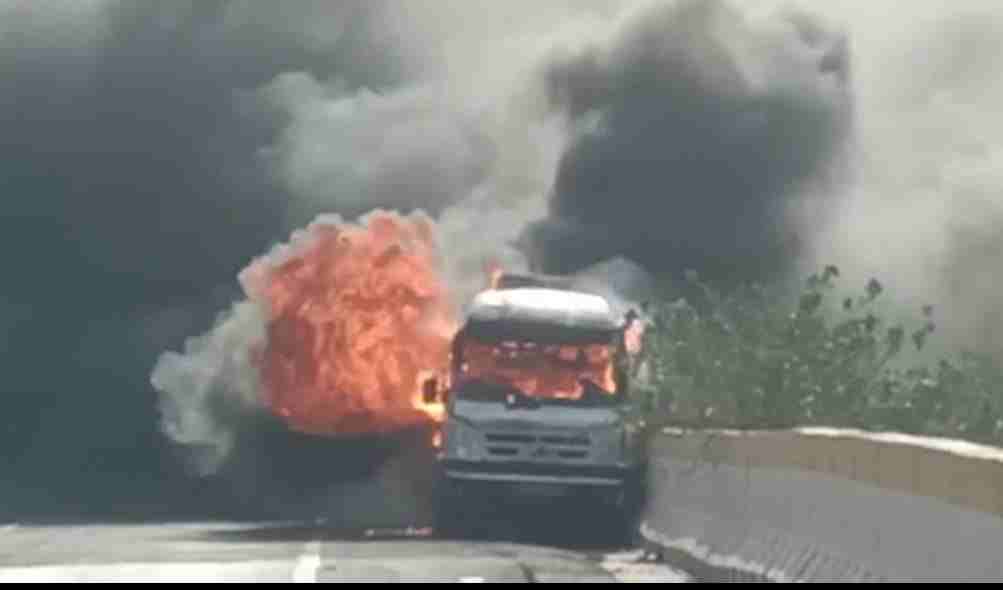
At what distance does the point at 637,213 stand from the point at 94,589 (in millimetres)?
50983

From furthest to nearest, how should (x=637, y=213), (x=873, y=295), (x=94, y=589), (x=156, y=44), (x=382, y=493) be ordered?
(x=156, y=44) → (x=637, y=213) → (x=382, y=493) → (x=873, y=295) → (x=94, y=589)

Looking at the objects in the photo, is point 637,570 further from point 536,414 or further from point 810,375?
point 810,375

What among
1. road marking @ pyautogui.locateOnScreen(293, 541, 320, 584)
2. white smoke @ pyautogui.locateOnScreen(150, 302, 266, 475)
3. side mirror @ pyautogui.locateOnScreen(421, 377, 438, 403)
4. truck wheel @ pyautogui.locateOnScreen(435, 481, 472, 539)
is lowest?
road marking @ pyautogui.locateOnScreen(293, 541, 320, 584)

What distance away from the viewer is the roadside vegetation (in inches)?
1596

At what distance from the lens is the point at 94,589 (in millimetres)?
22031

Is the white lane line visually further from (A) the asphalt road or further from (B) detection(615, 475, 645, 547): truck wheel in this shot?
(B) detection(615, 475, 645, 547): truck wheel

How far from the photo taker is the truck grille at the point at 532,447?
37188 mm

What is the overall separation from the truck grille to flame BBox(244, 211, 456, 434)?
12.0 m

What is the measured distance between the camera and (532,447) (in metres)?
37.2

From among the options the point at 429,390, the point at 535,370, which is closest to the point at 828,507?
the point at 535,370

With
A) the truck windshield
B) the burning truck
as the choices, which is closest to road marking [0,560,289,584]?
the burning truck

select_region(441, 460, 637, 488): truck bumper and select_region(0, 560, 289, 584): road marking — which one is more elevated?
select_region(441, 460, 637, 488): truck bumper

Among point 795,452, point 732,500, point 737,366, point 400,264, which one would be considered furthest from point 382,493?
point 795,452

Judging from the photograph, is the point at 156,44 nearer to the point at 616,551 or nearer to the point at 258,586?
the point at 616,551
